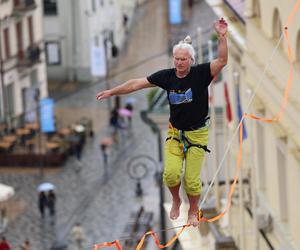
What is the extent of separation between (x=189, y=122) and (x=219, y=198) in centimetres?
1907

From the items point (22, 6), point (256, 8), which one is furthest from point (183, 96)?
point (22, 6)

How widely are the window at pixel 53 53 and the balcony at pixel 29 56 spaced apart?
1072 centimetres

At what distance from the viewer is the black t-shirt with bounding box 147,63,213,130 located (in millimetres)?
18984

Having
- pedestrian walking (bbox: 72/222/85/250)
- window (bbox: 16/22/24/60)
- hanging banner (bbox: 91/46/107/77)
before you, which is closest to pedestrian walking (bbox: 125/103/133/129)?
hanging banner (bbox: 91/46/107/77)

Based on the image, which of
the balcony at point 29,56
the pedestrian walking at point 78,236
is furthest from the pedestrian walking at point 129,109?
the pedestrian walking at point 78,236

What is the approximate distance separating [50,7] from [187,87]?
75.4 metres

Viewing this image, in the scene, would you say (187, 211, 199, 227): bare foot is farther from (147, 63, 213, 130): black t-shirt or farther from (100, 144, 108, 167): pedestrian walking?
(100, 144, 108, 167): pedestrian walking

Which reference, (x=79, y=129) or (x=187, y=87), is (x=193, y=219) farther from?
(x=79, y=129)

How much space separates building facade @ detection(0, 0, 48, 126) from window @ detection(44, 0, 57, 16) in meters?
6.75

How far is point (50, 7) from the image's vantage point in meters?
93.8

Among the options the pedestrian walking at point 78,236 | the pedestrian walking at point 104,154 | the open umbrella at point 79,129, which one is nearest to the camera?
the pedestrian walking at point 78,236

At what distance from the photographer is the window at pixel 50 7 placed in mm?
93375

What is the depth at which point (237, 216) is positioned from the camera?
3653cm

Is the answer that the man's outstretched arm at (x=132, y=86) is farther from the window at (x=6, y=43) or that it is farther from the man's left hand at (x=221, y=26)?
the window at (x=6, y=43)
